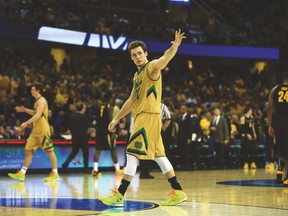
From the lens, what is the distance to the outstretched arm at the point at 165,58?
8.41 meters

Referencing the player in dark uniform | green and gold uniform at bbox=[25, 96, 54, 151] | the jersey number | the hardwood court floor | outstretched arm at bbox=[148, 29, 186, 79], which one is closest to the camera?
the hardwood court floor

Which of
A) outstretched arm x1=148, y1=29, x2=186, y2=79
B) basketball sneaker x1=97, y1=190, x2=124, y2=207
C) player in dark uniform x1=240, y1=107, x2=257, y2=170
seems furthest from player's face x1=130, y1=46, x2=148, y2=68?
player in dark uniform x1=240, y1=107, x2=257, y2=170

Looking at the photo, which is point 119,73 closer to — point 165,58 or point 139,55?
point 139,55

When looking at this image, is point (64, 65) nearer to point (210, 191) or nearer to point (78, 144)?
point (78, 144)

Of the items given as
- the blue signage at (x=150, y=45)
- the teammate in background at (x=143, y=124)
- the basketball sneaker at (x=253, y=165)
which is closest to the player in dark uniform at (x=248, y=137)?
the basketball sneaker at (x=253, y=165)

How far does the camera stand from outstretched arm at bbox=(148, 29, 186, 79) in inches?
331

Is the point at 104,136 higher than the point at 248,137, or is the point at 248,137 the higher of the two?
the point at 248,137

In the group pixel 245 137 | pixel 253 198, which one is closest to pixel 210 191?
pixel 253 198

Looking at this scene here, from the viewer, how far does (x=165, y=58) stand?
849 centimetres

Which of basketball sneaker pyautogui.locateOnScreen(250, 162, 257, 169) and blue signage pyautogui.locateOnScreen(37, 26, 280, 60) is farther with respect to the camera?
blue signage pyautogui.locateOnScreen(37, 26, 280, 60)

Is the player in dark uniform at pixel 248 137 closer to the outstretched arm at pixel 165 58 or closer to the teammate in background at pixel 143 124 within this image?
the teammate in background at pixel 143 124

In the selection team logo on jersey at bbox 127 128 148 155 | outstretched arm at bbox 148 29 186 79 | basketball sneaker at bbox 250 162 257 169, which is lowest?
basketball sneaker at bbox 250 162 257 169

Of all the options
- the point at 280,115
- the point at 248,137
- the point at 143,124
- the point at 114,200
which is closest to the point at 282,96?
the point at 280,115

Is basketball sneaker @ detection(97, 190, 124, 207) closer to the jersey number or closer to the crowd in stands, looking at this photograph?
the jersey number
